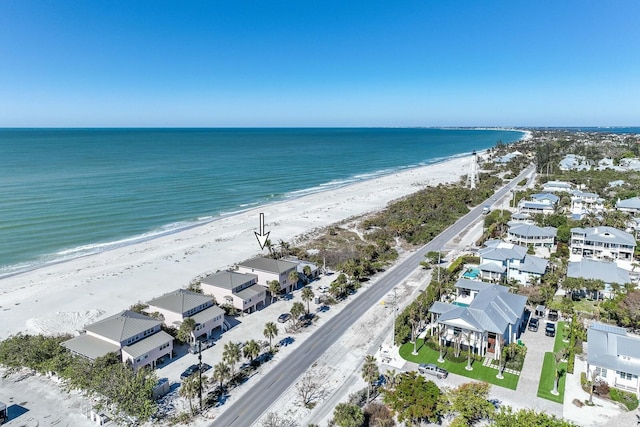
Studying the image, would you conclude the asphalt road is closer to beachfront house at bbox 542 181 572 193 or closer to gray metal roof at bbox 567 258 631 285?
gray metal roof at bbox 567 258 631 285

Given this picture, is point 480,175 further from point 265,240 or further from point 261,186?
point 265,240

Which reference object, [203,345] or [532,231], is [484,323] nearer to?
[203,345]

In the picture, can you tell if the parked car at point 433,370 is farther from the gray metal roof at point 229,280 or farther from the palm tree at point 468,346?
the gray metal roof at point 229,280

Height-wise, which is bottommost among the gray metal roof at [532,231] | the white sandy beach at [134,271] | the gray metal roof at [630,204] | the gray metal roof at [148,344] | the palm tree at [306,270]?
the white sandy beach at [134,271]

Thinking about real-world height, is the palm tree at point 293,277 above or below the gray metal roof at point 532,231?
below

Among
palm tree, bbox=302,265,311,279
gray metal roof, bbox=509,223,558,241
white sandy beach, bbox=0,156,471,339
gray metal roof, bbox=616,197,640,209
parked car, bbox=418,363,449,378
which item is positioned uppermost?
gray metal roof, bbox=616,197,640,209

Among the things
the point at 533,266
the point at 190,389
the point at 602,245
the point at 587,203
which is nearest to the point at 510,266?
the point at 533,266

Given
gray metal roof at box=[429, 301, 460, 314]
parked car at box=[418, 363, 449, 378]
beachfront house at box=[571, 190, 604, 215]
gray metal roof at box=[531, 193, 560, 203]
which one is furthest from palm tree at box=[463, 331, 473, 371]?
gray metal roof at box=[531, 193, 560, 203]

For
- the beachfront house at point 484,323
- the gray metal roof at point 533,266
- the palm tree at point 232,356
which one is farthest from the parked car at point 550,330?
the palm tree at point 232,356
